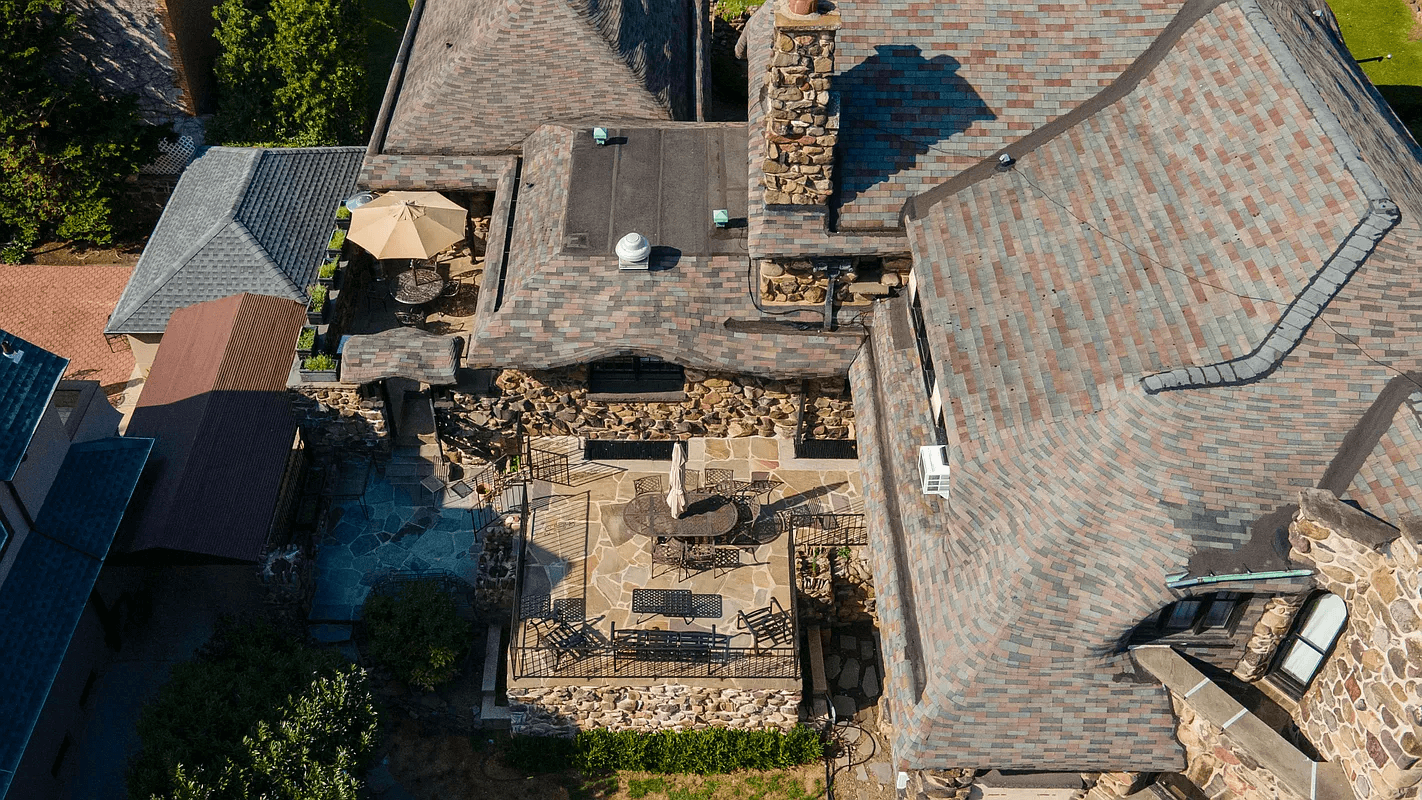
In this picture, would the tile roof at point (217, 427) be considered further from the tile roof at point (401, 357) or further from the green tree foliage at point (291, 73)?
the green tree foliage at point (291, 73)

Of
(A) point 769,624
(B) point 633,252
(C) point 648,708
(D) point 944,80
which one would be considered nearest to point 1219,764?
(A) point 769,624

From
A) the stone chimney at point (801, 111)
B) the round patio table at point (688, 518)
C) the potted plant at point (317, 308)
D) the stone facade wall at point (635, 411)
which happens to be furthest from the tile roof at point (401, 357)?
the stone chimney at point (801, 111)

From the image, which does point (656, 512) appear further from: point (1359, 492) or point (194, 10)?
point (194, 10)

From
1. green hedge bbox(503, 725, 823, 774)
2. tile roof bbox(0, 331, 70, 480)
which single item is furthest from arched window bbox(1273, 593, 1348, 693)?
tile roof bbox(0, 331, 70, 480)

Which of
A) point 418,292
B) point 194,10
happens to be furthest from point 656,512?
point 194,10

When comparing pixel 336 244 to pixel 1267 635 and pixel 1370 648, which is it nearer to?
pixel 1267 635
